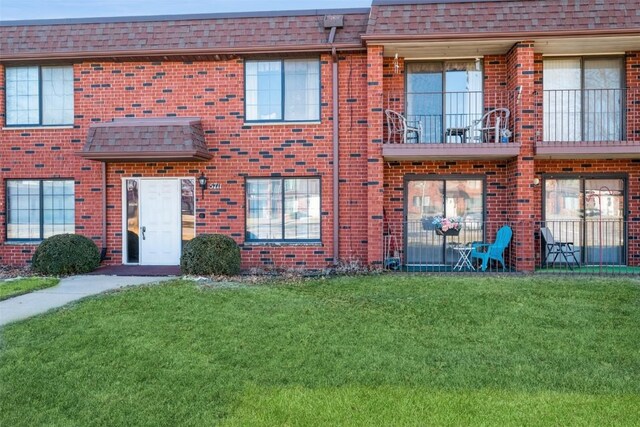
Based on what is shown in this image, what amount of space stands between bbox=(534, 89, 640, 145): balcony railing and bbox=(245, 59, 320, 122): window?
17.3 ft

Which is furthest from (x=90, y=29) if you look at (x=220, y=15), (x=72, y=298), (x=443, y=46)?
(x=443, y=46)

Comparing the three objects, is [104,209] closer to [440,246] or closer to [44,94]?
[44,94]

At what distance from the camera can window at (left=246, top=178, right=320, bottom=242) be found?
12117 mm

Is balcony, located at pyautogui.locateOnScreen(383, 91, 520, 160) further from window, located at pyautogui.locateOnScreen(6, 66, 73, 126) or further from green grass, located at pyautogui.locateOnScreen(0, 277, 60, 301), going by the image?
window, located at pyautogui.locateOnScreen(6, 66, 73, 126)

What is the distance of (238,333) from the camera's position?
6.26 meters

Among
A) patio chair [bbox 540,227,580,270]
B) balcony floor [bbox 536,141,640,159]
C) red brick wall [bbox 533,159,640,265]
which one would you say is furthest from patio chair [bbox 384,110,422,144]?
patio chair [bbox 540,227,580,270]

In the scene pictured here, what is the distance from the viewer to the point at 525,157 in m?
11.1

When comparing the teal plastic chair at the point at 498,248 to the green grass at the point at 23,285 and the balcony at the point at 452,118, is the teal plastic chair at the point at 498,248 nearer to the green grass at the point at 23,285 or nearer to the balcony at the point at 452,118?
the balcony at the point at 452,118

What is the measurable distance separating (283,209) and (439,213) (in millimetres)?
3789

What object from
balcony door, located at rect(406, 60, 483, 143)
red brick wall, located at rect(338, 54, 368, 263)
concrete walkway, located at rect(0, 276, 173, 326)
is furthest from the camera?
balcony door, located at rect(406, 60, 483, 143)

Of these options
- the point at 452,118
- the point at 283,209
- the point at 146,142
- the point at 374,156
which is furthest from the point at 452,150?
the point at 146,142

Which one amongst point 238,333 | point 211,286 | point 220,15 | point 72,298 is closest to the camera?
point 238,333

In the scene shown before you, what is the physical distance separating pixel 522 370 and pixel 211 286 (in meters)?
5.89

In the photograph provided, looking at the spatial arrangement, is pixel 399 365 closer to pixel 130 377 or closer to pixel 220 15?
pixel 130 377
